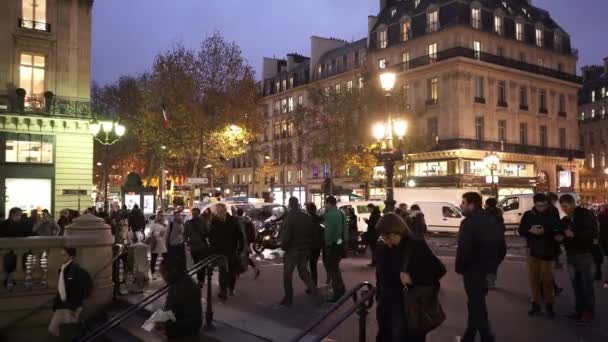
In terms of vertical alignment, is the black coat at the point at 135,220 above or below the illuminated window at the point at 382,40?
below

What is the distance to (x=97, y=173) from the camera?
67750 millimetres

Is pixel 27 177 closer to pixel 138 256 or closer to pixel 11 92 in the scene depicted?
pixel 11 92

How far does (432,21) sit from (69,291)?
43.4 metres

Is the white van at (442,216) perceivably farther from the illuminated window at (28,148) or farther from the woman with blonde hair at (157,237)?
the illuminated window at (28,148)

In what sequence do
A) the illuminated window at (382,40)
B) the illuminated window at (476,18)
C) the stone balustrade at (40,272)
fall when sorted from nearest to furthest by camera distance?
the stone balustrade at (40,272) → the illuminated window at (476,18) → the illuminated window at (382,40)

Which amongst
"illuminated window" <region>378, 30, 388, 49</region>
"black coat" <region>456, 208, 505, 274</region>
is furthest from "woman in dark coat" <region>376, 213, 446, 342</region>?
"illuminated window" <region>378, 30, 388, 49</region>

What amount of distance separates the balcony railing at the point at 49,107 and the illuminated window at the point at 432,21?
93.9 feet

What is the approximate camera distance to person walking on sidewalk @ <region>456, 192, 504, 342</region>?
689 cm

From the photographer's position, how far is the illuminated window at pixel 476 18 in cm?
4697

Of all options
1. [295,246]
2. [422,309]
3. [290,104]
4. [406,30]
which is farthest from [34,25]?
[290,104]

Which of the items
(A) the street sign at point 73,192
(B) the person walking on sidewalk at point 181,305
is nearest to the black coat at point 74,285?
(B) the person walking on sidewalk at point 181,305

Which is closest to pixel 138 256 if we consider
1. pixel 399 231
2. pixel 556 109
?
pixel 399 231

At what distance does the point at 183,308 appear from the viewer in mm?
5891

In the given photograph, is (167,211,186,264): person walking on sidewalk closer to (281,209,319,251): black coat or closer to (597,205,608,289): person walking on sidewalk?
(281,209,319,251): black coat
